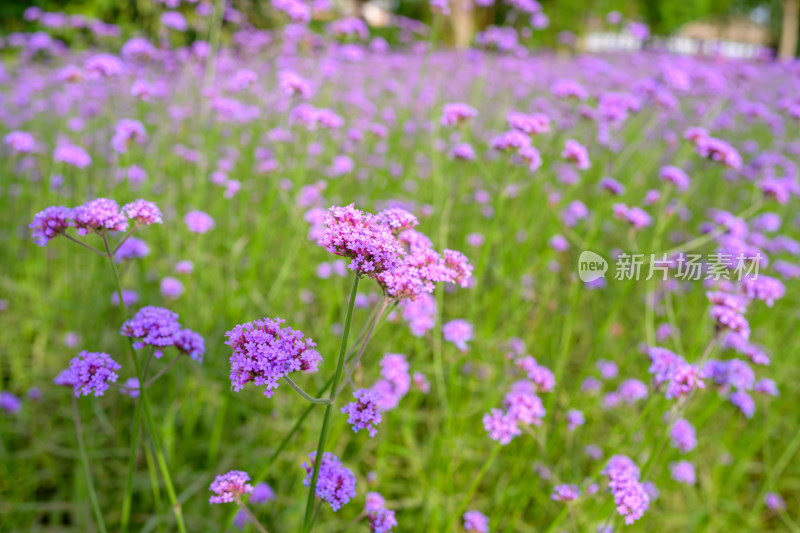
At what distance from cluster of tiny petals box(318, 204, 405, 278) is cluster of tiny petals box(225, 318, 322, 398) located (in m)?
0.18

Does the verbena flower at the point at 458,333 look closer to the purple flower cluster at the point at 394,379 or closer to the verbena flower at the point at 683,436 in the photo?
the purple flower cluster at the point at 394,379

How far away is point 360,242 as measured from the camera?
990 millimetres

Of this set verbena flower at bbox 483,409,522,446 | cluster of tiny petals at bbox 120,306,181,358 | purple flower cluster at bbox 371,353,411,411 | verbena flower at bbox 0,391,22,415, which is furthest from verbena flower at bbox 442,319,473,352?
verbena flower at bbox 0,391,22,415

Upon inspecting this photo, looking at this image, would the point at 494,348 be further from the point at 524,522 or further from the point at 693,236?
the point at 693,236

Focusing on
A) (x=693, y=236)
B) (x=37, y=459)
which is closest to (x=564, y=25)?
(x=693, y=236)

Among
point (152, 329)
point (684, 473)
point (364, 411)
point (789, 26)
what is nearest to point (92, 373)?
point (152, 329)

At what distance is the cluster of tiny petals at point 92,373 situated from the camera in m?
1.15

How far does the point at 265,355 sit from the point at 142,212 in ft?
1.91

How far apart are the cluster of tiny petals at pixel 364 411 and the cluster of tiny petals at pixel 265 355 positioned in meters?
0.15

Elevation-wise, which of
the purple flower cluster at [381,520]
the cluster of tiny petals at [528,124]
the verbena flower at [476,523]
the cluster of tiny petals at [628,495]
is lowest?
the verbena flower at [476,523]

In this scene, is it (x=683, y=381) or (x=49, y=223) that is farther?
(x=683, y=381)

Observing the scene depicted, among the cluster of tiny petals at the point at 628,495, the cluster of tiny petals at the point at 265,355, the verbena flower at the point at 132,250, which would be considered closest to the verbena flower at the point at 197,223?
the verbena flower at the point at 132,250

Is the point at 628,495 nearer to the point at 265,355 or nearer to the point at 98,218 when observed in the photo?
the point at 265,355

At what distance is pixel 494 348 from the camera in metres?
2.95
